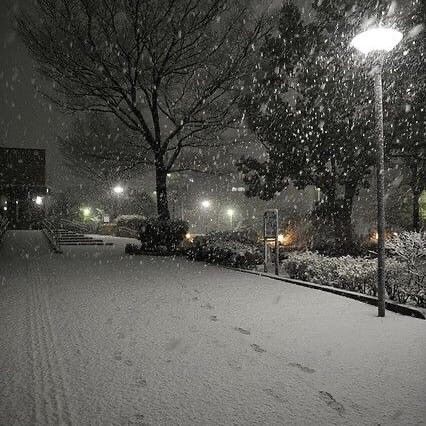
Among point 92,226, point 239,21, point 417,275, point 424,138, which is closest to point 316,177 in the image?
point 424,138

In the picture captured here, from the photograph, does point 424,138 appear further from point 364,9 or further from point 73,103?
point 73,103

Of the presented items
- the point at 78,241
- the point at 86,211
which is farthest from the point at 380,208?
the point at 86,211

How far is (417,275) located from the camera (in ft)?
29.7

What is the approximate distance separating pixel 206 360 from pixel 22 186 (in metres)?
48.9

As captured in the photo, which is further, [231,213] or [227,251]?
[231,213]

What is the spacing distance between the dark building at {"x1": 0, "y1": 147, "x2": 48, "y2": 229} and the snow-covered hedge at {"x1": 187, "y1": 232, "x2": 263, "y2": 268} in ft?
110

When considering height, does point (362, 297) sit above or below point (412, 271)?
below

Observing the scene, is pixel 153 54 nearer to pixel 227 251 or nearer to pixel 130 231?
pixel 227 251

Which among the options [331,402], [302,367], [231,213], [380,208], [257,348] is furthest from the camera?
[231,213]

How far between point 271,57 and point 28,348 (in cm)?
1724

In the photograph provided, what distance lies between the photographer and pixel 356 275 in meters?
10.0

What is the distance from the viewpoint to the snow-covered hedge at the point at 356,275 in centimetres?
880

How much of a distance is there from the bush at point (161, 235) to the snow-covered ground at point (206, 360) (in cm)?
1086

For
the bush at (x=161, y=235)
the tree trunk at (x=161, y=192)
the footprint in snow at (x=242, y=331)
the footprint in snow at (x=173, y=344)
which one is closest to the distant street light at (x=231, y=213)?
the tree trunk at (x=161, y=192)
